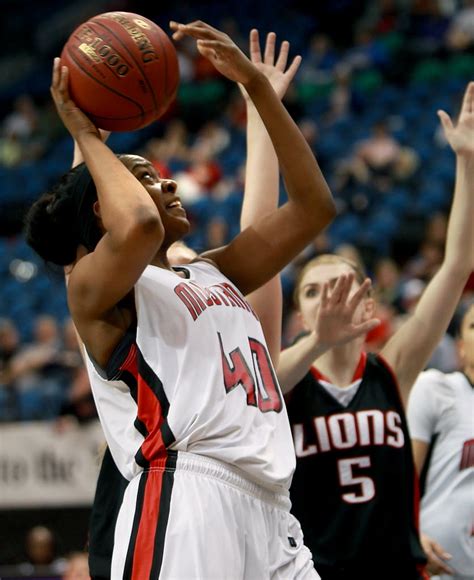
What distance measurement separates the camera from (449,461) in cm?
444

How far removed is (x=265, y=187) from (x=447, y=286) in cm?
91

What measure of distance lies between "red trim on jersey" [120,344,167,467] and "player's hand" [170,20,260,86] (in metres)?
0.91

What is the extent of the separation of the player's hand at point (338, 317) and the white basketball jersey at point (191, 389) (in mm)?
382

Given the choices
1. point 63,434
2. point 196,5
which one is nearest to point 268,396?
point 63,434

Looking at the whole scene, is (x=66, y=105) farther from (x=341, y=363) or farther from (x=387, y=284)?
(x=387, y=284)

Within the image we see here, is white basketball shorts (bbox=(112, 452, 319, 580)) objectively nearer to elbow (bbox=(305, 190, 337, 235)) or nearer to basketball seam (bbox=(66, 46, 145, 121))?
elbow (bbox=(305, 190, 337, 235))

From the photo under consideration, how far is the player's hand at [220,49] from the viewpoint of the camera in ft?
10.2

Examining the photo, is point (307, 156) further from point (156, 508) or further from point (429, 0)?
point (429, 0)

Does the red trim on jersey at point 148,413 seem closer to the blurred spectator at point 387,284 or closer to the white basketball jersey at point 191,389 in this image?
the white basketball jersey at point 191,389

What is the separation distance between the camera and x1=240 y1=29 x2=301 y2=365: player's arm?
11.8 feet

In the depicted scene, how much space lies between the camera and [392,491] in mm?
3855

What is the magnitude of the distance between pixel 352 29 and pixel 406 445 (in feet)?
43.4

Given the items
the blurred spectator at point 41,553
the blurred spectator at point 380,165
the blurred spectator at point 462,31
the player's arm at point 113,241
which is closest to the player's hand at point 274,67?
the player's arm at point 113,241

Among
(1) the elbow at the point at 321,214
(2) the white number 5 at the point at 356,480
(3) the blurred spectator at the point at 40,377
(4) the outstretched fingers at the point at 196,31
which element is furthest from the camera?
(3) the blurred spectator at the point at 40,377
